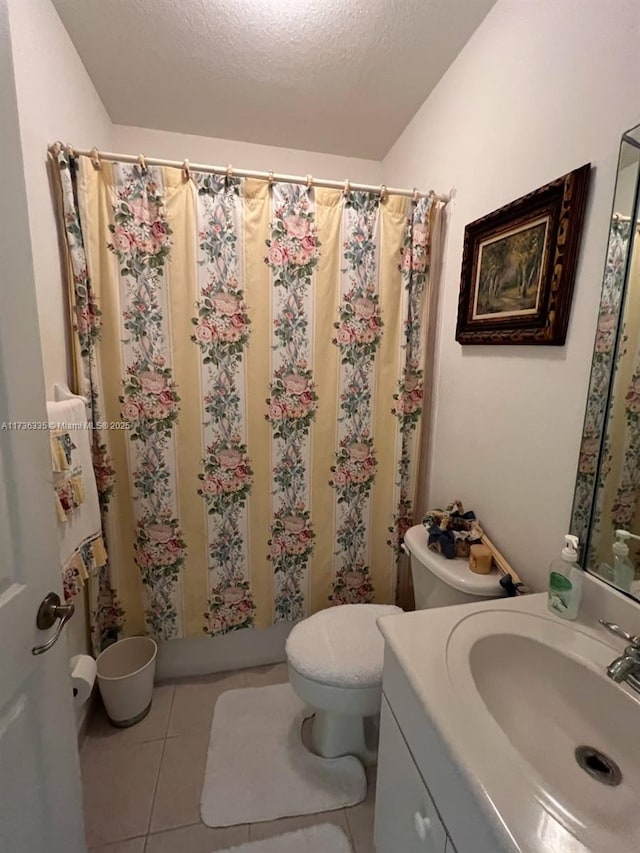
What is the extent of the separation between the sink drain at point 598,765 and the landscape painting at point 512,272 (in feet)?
3.29

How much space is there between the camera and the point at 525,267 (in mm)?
1113

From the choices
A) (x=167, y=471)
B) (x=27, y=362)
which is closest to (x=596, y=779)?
(x=27, y=362)

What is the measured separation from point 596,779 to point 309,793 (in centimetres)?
96

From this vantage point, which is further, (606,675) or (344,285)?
(344,285)

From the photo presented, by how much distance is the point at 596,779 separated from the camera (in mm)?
691

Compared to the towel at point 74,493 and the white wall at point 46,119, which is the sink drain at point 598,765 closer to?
the towel at point 74,493

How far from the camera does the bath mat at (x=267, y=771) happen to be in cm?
122

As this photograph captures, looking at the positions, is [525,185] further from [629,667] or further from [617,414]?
[629,667]

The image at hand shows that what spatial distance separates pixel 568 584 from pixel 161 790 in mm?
1425

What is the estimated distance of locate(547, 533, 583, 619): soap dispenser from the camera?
91 cm

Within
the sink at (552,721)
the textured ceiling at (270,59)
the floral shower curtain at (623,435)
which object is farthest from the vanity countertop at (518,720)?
the textured ceiling at (270,59)

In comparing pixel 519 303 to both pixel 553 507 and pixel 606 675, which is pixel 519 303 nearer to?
pixel 553 507

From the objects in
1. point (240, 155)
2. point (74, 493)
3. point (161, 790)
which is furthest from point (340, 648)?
point (240, 155)

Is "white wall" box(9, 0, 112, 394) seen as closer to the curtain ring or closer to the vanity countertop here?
the curtain ring
